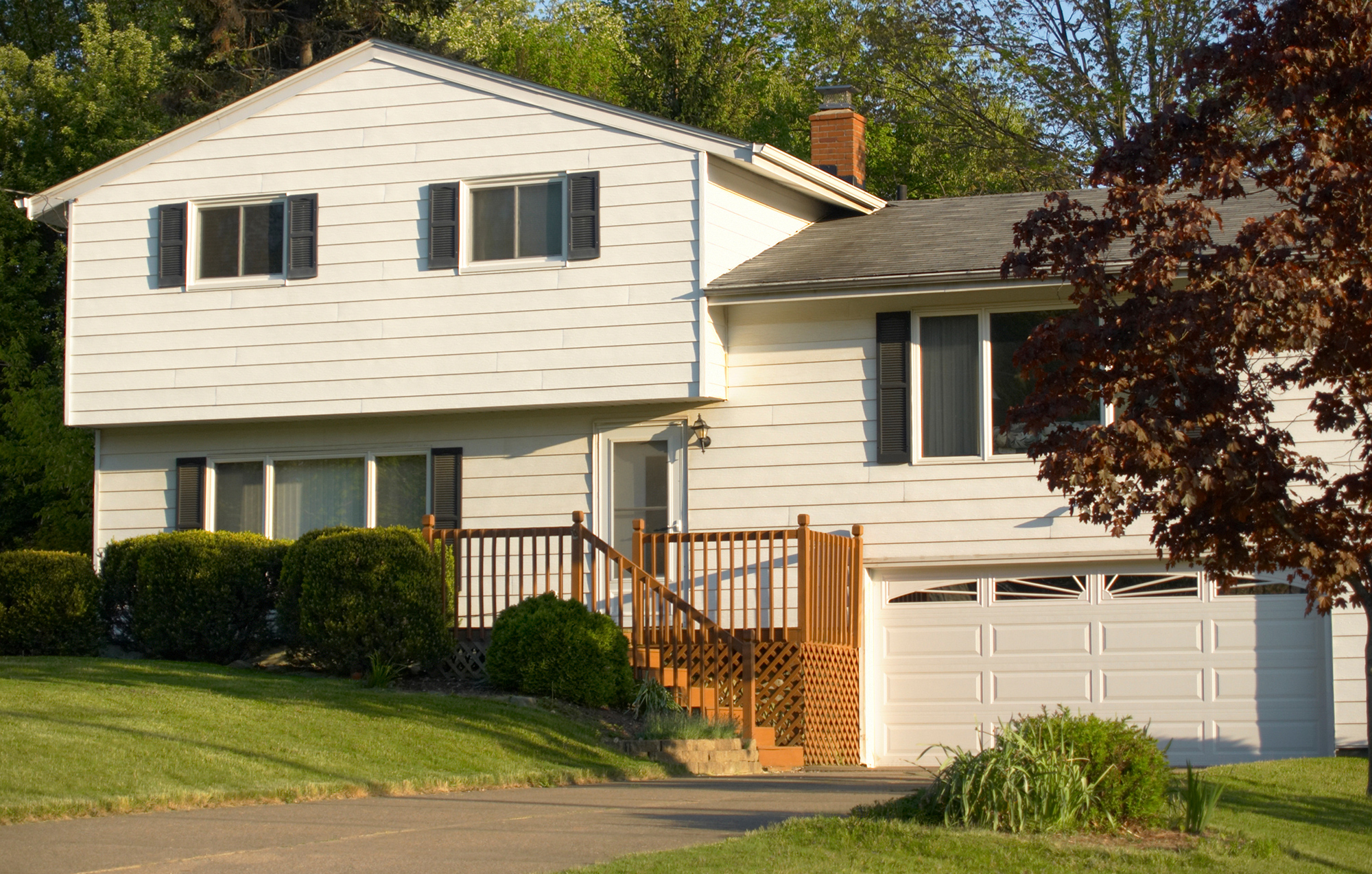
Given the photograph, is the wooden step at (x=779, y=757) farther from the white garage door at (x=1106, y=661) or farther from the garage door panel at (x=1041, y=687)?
the garage door panel at (x=1041, y=687)

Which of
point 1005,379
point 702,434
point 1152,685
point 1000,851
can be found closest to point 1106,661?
point 1152,685

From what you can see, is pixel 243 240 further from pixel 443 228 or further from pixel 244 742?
pixel 244 742

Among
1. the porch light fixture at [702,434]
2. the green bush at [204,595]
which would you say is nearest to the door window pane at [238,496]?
the green bush at [204,595]

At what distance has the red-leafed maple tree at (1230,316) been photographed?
31.0 feet

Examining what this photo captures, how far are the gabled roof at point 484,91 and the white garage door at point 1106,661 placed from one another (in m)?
4.89

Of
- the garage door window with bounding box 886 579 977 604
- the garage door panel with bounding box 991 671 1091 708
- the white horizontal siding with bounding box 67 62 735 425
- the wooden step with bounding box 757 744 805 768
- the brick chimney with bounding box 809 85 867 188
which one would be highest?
the brick chimney with bounding box 809 85 867 188

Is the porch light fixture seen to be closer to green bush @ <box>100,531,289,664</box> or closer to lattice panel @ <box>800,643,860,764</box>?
lattice panel @ <box>800,643,860,764</box>

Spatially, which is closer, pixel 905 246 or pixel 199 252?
pixel 905 246

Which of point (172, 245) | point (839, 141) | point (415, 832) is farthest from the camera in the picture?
point (839, 141)

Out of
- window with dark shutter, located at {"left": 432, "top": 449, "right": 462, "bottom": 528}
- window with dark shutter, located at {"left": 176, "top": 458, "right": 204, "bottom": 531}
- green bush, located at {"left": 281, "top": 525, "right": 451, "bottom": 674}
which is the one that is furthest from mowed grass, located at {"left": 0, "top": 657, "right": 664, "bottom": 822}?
window with dark shutter, located at {"left": 176, "top": 458, "right": 204, "bottom": 531}

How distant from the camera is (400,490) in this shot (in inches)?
718

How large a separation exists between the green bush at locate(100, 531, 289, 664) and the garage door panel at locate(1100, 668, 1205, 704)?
29.5 ft

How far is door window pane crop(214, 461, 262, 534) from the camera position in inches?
731

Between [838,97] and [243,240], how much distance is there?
7.92 m
